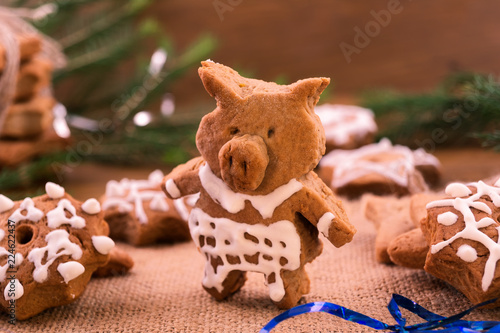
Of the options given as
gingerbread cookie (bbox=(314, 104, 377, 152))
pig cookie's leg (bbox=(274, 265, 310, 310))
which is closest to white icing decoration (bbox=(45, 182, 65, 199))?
pig cookie's leg (bbox=(274, 265, 310, 310))

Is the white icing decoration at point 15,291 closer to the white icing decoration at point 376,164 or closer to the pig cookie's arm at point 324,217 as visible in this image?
the pig cookie's arm at point 324,217

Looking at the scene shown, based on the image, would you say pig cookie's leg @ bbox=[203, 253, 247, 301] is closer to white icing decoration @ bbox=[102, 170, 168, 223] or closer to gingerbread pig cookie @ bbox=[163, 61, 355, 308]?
gingerbread pig cookie @ bbox=[163, 61, 355, 308]

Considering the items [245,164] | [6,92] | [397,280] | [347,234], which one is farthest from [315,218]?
[6,92]

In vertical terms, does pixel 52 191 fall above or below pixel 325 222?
below

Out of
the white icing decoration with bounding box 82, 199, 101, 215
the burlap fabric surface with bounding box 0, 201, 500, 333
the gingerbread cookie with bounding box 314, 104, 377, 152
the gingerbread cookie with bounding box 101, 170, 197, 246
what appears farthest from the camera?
the gingerbread cookie with bounding box 314, 104, 377, 152

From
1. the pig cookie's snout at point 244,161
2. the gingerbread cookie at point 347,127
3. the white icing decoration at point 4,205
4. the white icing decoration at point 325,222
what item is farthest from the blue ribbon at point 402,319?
the gingerbread cookie at point 347,127

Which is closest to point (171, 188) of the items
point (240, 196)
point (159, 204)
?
point (240, 196)

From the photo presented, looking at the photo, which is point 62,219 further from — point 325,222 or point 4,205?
point 325,222
